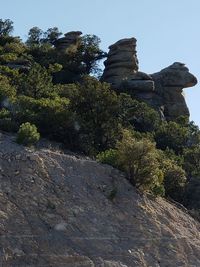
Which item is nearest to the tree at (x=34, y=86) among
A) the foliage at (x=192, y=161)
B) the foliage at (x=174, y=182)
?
the foliage at (x=192, y=161)

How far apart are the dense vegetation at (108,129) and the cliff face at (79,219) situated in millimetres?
1130

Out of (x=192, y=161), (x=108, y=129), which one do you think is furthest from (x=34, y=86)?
(x=192, y=161)

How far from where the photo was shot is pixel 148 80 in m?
55.8

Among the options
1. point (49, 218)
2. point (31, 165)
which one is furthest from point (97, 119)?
point (49, 218)

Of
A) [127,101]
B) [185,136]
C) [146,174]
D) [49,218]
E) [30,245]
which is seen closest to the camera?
[30,245]

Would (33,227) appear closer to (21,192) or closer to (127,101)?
(21,192)

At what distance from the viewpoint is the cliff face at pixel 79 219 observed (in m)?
24.9

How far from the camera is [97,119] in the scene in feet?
120

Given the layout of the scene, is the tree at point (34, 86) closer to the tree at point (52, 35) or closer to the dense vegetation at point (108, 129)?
the dense vegetation at point (108, 129)

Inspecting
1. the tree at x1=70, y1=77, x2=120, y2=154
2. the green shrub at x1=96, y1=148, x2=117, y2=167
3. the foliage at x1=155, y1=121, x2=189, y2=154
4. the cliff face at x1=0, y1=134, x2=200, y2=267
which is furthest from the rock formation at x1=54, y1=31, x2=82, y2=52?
the cliff face at x1=0, y1=134, x2=200, y2=267

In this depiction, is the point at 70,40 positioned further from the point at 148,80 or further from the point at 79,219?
the point at 79,219

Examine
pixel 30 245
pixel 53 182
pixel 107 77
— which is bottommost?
pixel 30 245

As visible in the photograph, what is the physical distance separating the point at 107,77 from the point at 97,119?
73.6ft

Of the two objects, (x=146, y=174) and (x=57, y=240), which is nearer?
(x=57, y=240)
